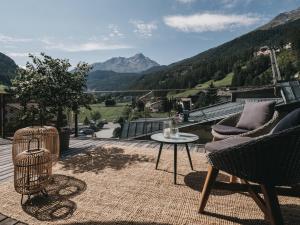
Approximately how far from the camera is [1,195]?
9.16ft

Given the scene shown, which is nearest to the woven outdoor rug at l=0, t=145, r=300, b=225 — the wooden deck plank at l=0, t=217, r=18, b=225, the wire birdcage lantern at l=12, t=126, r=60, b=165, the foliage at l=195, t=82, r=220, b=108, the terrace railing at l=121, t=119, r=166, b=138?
the wooden deck plank at l=0, t=217, r=18, b=225

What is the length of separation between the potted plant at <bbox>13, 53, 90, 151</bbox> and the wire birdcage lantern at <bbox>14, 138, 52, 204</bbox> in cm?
174

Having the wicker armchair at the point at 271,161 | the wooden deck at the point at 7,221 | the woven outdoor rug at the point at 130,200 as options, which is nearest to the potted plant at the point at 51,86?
the woven outdoor rug at the point at 130,200

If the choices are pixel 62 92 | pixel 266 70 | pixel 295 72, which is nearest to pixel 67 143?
pixel 62 92

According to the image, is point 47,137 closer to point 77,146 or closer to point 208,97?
point 77,146

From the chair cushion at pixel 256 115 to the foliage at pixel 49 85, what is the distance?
2919 millimetres

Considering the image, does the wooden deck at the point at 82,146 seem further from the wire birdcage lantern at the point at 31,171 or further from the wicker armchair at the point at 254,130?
the wire birdcage lantern at the point at 31,171

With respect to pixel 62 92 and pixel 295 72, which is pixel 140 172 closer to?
pixel 62 92

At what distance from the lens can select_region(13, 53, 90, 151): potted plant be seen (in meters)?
4.46

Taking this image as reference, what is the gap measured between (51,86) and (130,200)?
8.95 ft

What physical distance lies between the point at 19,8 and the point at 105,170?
5.00m

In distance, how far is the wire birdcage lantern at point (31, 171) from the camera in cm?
267

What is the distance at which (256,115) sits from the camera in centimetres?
396

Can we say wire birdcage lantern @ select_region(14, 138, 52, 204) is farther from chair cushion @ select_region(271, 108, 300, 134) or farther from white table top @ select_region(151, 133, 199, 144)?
chair cushion @ select_region(271, 108, 300, 134)
